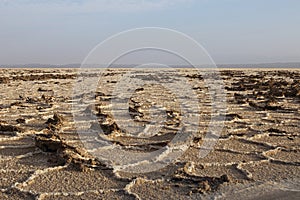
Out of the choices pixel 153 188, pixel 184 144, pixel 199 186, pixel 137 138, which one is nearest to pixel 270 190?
pixel 199 186

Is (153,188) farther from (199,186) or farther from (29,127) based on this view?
(29,127)

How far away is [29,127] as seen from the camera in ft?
19.6

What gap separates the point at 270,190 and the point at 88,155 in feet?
6.14

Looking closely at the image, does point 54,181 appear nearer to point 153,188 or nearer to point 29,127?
point 153,188

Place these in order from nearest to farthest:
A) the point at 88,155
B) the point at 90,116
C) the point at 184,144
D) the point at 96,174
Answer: the point at 96,174
the point at 88,155
the point at 184,144
the point at 90,116

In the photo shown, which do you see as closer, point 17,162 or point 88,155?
point 17,162

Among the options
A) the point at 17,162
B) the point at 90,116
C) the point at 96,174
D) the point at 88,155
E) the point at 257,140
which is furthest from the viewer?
the point at 90,116

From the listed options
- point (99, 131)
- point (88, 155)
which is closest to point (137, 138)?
point (99, 131)

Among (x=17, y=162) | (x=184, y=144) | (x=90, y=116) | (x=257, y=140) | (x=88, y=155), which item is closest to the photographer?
(x=17, y=162)

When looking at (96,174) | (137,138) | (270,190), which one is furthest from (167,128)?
(270,190)

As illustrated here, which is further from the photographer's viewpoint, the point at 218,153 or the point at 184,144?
the point at 184,144

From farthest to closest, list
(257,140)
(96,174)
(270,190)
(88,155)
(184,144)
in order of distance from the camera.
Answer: (257,140)
(184,144)
(88,155)
(96,174)
(270,190)

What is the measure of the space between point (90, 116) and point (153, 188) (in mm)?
3804

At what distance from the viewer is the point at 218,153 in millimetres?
4676
